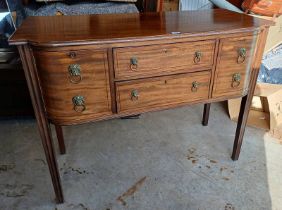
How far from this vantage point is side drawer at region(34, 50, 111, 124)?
972mm

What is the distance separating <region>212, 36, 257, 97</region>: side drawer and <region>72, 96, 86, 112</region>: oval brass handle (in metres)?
0.62

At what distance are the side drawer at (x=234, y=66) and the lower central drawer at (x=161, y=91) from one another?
2.7 inches

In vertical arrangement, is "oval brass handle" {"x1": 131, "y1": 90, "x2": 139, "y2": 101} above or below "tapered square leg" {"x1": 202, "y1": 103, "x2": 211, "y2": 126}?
above

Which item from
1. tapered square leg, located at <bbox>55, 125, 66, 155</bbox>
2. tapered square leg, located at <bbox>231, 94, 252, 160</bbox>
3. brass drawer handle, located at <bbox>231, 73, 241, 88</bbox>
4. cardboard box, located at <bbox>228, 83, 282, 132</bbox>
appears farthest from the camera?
cardboard box, located at <bbox>228, 83, 282, 132</bbox>

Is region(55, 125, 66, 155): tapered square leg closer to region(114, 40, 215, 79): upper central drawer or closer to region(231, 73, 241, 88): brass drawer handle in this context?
region(114, 40, 215, 79): upper central drawer

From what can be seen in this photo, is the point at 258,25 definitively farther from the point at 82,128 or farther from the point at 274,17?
the point at 82,128

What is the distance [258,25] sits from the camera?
1.18m

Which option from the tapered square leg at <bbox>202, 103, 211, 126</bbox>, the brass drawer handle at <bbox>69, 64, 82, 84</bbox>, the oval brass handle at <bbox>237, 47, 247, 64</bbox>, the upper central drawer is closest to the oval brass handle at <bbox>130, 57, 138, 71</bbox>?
the upper central drawer

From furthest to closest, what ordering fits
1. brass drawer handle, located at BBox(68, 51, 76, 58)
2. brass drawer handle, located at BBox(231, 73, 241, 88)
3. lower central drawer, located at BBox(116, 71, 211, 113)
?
brass drawer handle, located at BBox(231, 73, 241, 88), lower central drawer, located at BBox(116, 71, 211, 113), brass drawer handle, located at BBox(68, 51, 76, 58)

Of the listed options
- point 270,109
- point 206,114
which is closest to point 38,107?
point 206,114

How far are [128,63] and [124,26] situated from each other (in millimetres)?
216

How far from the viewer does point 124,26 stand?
1.16 m

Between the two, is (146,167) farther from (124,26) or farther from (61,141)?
(124,26)

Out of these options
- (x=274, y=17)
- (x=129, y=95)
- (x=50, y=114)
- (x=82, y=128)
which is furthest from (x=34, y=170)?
(x=274, y=17)
